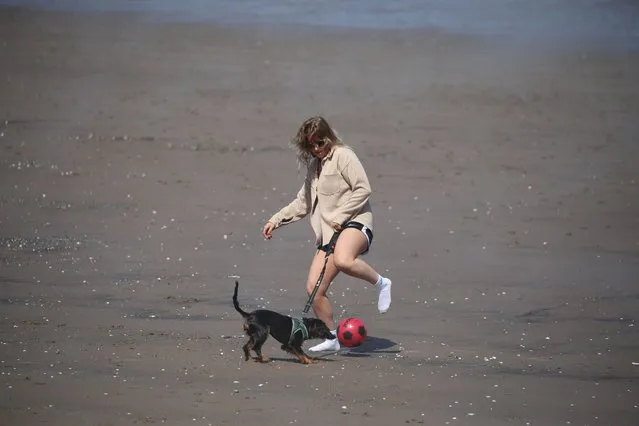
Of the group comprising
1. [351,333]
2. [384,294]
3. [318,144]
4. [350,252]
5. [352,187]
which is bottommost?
[351,333]

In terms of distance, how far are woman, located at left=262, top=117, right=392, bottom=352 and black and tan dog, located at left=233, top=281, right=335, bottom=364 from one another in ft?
0.95

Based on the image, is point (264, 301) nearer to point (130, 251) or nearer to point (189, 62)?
point (130, 251)

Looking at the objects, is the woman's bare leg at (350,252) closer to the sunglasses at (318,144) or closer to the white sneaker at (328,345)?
the white sneaker at (328,345)

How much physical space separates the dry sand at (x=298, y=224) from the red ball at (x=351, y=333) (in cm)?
17

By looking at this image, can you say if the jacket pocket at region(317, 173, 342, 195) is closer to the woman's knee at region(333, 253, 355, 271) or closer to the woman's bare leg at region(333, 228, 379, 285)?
the woman's bare leg at region(333, 228, 379, 285)

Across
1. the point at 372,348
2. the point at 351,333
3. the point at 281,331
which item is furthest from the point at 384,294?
the point at 281,331

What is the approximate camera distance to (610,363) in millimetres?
10195

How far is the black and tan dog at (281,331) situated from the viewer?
9539mm

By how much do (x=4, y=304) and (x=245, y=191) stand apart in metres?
5.29

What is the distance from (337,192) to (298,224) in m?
5.13

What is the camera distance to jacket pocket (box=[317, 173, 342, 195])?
10070mm

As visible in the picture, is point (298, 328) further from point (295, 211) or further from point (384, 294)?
point (295, 211)

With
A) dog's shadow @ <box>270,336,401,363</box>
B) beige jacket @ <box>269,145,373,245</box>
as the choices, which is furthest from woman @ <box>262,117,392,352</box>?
dog's shadow @ <box>270,336,401,363</box>

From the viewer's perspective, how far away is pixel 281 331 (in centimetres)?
958
